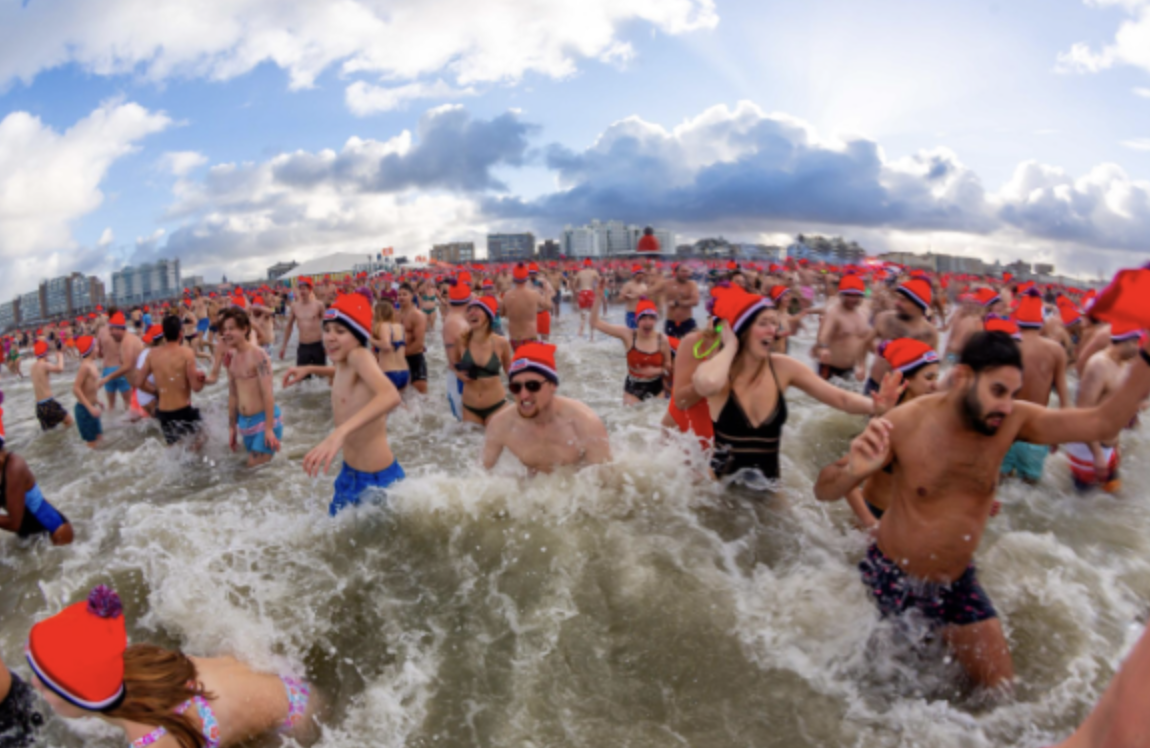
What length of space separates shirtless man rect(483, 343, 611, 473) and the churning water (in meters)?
0.17

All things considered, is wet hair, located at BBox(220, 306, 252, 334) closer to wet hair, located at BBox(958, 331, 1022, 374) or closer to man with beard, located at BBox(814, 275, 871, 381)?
wet hair, located at BBox(958, 331, 1022, 374)

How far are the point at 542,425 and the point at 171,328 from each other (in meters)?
4.49

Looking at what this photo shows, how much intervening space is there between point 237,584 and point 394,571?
0.91m

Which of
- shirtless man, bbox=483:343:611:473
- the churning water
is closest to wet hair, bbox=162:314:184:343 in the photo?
the churning water

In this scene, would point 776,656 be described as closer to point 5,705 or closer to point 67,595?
point 5,705

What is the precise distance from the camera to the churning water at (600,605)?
2803 millimetres

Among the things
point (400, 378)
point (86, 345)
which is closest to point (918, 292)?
point (400, 378)

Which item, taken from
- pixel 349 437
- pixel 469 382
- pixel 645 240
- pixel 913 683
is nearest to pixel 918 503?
pixel 913 683

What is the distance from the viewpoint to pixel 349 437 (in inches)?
163

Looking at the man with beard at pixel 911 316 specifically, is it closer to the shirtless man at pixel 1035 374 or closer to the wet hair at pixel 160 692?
the shirtless man at pixel 1035 374

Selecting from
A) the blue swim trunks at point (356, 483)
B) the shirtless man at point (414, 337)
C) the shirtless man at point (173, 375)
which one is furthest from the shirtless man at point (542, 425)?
the shirtless man at point (414, 337)

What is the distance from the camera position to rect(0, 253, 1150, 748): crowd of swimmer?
211 cm

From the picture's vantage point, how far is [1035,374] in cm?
493

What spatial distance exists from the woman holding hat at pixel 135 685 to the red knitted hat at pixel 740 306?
2893mm
